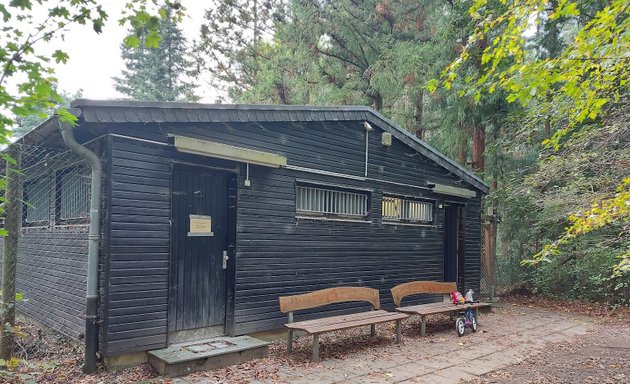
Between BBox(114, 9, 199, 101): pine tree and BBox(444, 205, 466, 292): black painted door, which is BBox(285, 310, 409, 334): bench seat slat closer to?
BBox(444, 205, 466, 292): black painted door

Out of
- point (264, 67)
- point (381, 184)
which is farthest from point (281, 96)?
point (381, 184)

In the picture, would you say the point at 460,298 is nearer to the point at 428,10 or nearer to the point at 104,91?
the point at 428,10

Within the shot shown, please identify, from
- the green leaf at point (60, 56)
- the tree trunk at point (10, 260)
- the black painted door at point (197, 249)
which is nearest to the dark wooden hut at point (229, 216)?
the black painted door at point (197, 249)

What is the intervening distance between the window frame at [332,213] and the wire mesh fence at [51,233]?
2.97 metres

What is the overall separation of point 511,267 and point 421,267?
544cm

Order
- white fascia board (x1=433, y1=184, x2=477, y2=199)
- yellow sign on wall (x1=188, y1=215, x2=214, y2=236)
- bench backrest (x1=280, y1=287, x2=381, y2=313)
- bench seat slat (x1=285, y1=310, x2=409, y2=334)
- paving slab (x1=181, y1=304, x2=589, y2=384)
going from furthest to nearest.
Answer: white fascia board (x1=433, y1=184, x2=477, y2=199)
bench backrest (x1=280, y1=287, x2=381, y2=313)
yellow sign on wall (x1=188, y1=215, x2=214, y2=236)
bench seat slat (x1=285, y1=310, x2=409, y2=334)
paving slab (x1=181, y1=304, x2=589, y2=384)

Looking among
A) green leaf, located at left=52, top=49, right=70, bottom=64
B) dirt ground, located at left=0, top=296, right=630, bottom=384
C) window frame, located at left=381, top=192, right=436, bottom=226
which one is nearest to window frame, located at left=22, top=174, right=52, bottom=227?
dirt ground, located at left=0, top=296, right=630, bottom=384

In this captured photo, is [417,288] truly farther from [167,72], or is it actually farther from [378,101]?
[167,72]

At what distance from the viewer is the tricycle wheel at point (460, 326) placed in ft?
24.2

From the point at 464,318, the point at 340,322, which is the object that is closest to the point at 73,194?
the point at 340,322

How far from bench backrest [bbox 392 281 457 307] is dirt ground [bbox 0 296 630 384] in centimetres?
56

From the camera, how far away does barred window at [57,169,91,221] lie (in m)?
5.96

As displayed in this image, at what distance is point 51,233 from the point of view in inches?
269

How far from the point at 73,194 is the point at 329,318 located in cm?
392
